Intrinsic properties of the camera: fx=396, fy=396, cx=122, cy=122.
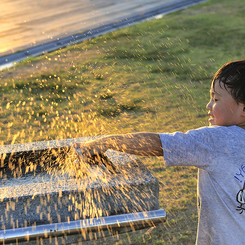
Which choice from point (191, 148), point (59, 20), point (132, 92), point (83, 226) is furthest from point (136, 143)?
point (59, 20)

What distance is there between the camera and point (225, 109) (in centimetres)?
148

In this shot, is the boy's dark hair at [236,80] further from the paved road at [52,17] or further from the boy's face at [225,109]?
the paved road at [52,17]

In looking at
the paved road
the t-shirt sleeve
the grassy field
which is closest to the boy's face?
the t-shirt sleeve

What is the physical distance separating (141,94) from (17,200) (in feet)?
14.2

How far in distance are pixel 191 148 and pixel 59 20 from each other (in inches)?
371

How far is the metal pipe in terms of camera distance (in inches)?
67.9

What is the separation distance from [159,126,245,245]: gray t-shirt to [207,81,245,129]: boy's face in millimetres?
56

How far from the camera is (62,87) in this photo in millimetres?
6133

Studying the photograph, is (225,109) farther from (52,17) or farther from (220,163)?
(52,17)

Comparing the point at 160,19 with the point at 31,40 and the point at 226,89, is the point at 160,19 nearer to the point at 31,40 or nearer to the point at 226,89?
the point at 31,40

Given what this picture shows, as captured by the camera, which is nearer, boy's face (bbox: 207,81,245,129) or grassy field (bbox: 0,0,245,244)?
boy's face (bbox: 207,81,245,129)

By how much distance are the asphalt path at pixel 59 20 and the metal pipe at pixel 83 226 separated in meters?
5.99

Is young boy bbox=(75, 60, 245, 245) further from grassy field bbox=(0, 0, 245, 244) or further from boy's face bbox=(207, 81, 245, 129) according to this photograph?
grassy field bbox=(0, 0, 245, 244)

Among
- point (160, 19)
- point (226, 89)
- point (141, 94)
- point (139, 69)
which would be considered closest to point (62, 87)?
point (141, 94)
